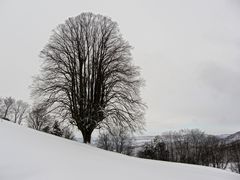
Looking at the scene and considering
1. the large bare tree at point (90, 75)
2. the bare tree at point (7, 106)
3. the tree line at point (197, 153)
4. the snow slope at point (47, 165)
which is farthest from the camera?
the tree line at point (197, 153)

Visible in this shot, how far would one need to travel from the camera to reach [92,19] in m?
17.7

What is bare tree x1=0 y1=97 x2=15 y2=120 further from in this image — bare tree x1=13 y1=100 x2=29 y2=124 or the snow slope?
the snow slope

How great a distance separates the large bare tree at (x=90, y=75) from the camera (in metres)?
15.8

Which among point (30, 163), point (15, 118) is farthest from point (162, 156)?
point (30, 163)

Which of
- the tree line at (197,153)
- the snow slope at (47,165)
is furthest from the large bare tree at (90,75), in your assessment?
the tree line at (197,153)

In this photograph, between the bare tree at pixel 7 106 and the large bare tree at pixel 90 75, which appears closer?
the large bare tree at pixel 90 75

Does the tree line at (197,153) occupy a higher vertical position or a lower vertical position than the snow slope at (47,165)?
lower

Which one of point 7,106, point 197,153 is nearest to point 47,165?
point 7,106

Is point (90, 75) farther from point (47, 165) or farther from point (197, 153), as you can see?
point (197, 153)

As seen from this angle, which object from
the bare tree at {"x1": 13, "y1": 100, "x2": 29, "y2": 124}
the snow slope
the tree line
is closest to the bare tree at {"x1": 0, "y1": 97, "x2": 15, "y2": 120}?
the bare tree at {"x1": 13, "y1": 100, "x2": 29, "y2": 124}

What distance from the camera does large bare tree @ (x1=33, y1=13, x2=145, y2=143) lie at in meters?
15.8

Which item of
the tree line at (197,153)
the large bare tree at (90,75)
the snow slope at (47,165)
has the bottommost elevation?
the tree line at (197,153)

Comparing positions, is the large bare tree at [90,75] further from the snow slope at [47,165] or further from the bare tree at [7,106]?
the bare tree at [7,106]

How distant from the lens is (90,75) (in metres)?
17.0
